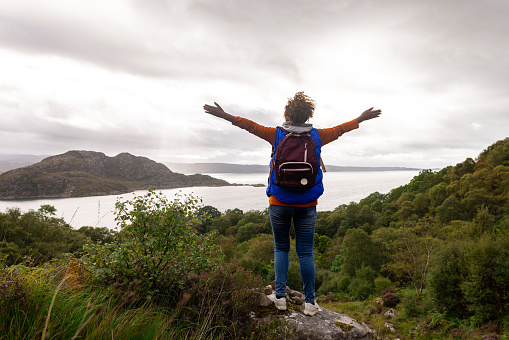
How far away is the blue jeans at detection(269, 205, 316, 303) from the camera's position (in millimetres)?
2977

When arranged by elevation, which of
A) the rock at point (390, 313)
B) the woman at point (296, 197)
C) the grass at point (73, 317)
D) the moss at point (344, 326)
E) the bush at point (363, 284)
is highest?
the woman at point (296, 197)

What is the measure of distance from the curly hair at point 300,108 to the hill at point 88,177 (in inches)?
4068

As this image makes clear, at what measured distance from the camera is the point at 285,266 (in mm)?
3191

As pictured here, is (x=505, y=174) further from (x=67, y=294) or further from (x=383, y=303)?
(x=67, y=294)

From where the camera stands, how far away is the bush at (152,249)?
2.58m

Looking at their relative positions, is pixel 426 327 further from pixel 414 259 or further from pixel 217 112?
pixel 217 112

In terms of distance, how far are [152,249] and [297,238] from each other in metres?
1.69

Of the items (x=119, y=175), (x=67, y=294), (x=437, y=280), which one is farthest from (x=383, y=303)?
(x=119, y=175)

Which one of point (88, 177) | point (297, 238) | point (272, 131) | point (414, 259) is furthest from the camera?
point (88, 177)

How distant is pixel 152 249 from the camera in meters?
2.85

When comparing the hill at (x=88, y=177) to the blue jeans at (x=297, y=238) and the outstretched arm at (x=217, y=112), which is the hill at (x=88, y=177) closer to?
the outstretched arm at (x=217, y=112)

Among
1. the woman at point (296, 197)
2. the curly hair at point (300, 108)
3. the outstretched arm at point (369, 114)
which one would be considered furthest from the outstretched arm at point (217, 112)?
the outstretched arm at point (369, 114)

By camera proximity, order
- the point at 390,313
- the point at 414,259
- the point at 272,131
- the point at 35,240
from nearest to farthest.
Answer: the point at 272,131, the point at 390,313, the point at 414,259, the point at 35,240

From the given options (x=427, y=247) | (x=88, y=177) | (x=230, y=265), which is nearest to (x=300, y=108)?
(x=230, y=265)
